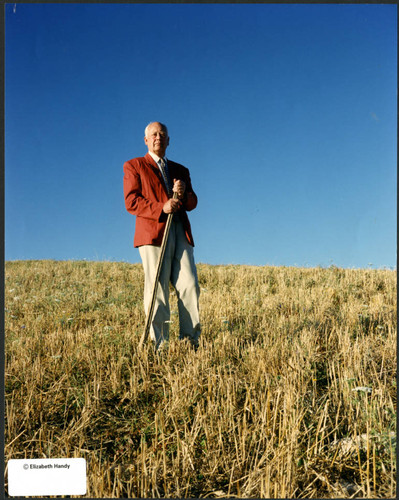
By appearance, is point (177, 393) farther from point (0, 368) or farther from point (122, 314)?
point (122, 314)

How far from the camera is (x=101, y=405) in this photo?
301 cm

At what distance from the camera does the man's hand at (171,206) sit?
3.86 m

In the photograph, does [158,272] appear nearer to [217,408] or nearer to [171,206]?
[171,206]

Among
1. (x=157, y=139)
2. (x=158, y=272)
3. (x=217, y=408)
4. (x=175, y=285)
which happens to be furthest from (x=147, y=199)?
(x=217, y=408)

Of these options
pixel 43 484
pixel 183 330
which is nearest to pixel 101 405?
pixel 43 484

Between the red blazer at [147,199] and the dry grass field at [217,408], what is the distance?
1144 millimetres

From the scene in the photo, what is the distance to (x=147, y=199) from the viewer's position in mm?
4086

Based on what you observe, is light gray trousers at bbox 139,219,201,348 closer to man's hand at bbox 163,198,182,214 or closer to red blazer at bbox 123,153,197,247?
red blazer at bbox 123,153,197,247

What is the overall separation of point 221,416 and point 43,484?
3.64 ft

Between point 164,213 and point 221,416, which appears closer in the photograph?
point 221,416

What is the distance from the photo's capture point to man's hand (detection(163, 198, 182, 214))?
386 cm

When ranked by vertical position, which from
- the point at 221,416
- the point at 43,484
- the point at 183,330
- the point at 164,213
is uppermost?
the point at 164,213

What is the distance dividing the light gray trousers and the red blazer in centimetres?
11

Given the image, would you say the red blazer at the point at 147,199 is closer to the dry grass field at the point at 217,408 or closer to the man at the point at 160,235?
the man at the point at 160,235
